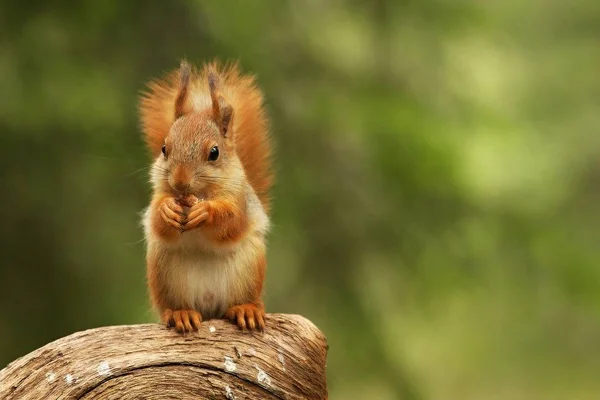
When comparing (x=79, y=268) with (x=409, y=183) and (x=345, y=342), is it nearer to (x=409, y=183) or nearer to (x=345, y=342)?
(x=345, y=342)

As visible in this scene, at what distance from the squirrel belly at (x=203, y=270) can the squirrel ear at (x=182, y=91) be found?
0.20m

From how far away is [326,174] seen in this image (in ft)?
9.25

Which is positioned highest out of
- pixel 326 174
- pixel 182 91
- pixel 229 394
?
pixel 182 91

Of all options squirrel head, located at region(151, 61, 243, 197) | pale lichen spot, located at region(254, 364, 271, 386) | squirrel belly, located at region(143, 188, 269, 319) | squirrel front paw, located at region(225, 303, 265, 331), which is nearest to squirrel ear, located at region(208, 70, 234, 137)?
squirrel head, located at region(151, 61, 243, 197)

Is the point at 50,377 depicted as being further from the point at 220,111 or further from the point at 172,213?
the point at 220,111

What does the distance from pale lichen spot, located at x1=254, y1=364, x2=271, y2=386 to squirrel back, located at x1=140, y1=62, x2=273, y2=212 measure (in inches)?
15.2

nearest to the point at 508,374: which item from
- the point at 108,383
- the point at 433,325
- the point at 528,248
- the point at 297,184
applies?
the point at 433,325

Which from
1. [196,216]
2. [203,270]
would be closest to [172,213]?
[196,216]

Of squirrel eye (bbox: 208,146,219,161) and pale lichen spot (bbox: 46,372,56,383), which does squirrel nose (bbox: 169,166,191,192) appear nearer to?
squirrel eye (bbox: 208,146,219,161)

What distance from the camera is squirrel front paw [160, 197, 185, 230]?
1.56m

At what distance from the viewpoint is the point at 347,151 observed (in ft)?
9.39

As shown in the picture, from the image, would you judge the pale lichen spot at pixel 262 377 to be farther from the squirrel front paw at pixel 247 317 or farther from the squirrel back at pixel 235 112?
the squirrel back at pixel 235 112

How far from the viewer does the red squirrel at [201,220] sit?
5.30 feet

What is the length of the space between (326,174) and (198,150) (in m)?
1.21
